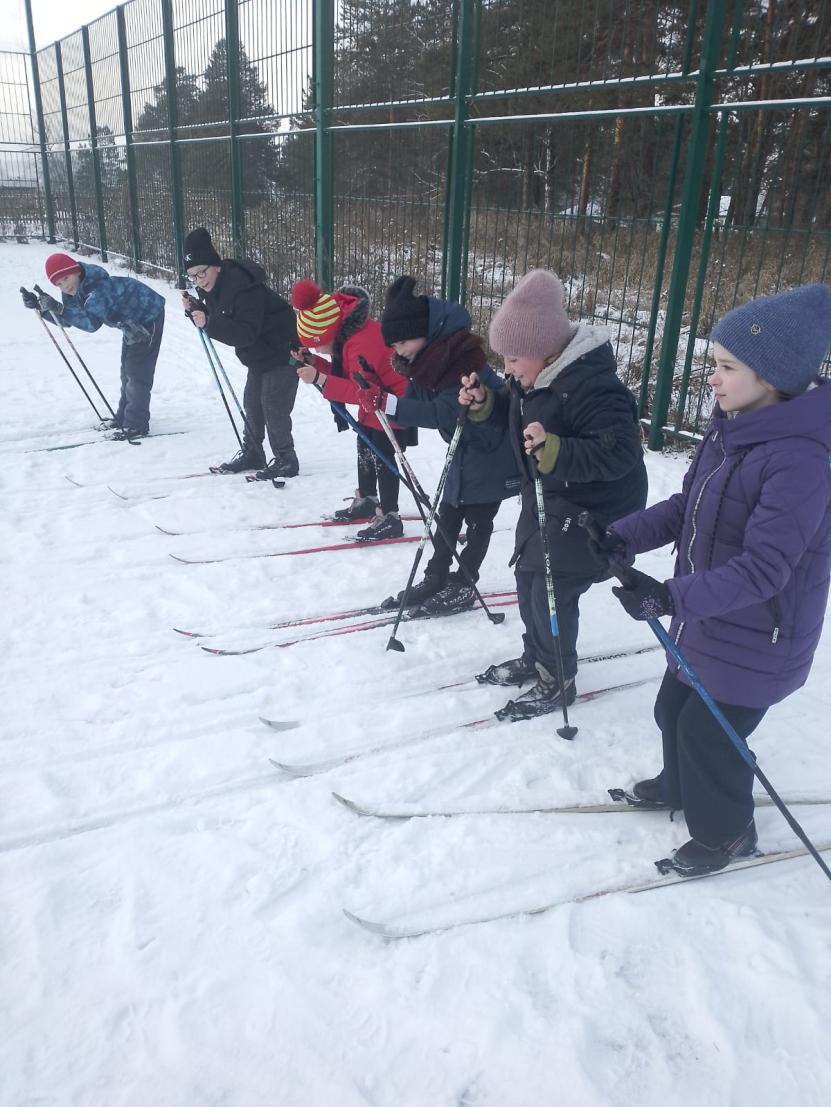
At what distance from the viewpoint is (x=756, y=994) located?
6.19 ft

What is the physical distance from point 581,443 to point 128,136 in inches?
556

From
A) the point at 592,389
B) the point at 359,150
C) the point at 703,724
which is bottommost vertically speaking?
the point at 703,724

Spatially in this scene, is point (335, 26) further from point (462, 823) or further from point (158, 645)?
point (462, 823)

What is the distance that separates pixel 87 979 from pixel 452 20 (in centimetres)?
719

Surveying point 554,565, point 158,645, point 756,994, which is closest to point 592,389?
point 554,565

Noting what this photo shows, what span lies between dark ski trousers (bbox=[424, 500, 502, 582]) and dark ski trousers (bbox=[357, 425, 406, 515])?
764 mm

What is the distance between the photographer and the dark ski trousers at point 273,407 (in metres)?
5.13

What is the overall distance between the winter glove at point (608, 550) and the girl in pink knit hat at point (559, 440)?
0.41m

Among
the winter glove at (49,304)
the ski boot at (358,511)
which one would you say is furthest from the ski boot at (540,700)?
the winter glove at (49,304)

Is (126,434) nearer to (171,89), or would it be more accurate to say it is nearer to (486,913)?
(486,913)

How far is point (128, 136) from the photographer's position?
13523 mm

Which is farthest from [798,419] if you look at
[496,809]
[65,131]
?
[65,131]

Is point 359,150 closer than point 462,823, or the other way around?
point 462,823

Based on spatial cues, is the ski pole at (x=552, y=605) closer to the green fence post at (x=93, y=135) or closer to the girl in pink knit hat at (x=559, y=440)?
the girl in pink knit hat at (x=559, y=440)
